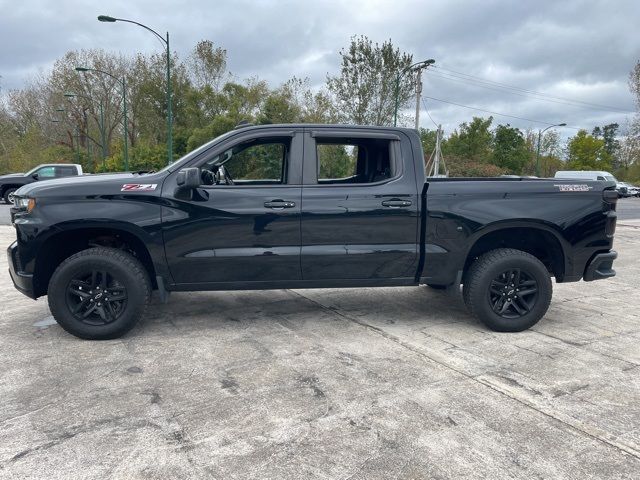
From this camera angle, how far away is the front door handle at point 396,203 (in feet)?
14.2

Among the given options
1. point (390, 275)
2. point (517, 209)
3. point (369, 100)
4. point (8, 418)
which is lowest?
point (8, 418)

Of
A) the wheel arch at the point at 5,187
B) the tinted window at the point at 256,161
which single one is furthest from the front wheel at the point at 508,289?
the wheel arch at the point at 5,187

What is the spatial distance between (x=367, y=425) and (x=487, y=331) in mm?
2222

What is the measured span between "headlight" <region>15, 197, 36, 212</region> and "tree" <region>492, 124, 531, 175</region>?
52.2 m

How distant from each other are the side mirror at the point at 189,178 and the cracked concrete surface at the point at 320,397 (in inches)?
53.1

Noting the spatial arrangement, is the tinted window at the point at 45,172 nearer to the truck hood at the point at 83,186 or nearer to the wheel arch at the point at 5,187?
the wheel arch at the point at 5,187

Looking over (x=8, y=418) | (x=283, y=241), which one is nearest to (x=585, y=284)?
(x=283, y=241)

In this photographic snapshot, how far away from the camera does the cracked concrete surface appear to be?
8.19 feet

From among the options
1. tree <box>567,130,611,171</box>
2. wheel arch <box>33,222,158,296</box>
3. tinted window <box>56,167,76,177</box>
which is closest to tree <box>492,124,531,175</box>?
tree <box>567,130,611,171</box>

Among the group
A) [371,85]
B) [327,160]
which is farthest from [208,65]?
[327,160]

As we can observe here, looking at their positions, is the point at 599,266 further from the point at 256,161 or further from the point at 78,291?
the point at 78,291

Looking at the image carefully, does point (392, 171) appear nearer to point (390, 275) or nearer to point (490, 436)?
point (390, 275)

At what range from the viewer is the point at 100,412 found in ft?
9.78

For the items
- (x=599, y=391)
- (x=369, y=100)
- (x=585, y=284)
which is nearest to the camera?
(x=599, y=391)
